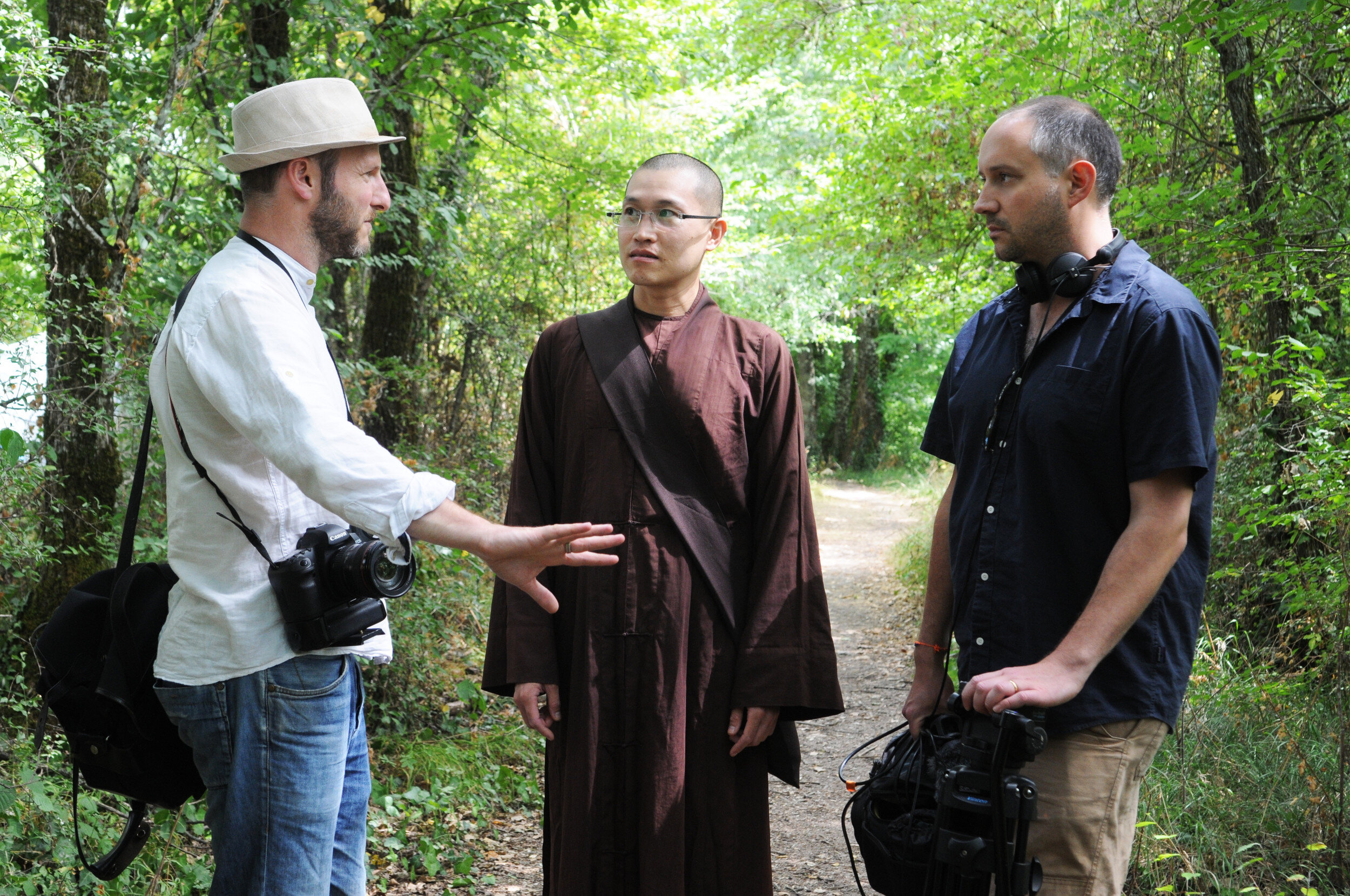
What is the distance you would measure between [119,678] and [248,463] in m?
0.56

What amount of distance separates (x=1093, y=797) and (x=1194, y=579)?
49 centimetres

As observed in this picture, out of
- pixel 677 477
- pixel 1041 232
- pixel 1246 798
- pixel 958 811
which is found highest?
pixel 1041 232

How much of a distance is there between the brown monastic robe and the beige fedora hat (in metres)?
0.89

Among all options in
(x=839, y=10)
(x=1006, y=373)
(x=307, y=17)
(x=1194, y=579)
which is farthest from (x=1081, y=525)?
(x=839, y=10)

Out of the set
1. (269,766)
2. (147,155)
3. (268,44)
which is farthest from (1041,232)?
(268,44)

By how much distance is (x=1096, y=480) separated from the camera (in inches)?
81.3

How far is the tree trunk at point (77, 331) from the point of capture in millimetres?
4266

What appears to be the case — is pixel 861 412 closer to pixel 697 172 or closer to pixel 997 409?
pixel 697 172

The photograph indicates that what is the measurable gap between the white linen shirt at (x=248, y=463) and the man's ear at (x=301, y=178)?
186 millimetres

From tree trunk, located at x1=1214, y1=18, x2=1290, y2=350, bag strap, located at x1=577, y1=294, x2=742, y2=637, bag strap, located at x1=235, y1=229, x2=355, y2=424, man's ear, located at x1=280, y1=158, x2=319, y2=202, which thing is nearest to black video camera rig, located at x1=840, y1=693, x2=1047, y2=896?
bag strap, located at x1=577, y1=294, x2=742, y2=637

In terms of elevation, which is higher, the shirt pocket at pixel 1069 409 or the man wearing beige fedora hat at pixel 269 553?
the shirt pocket at pixel 1069 409

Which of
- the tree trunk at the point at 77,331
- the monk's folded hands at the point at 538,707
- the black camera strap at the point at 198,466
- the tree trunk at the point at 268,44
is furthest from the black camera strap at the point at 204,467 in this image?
the tree trunk at the point at 268,44

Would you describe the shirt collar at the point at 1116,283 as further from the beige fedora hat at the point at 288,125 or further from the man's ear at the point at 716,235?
the beige fedora hat at the point at 288,125

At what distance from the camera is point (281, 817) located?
78.9 inches
